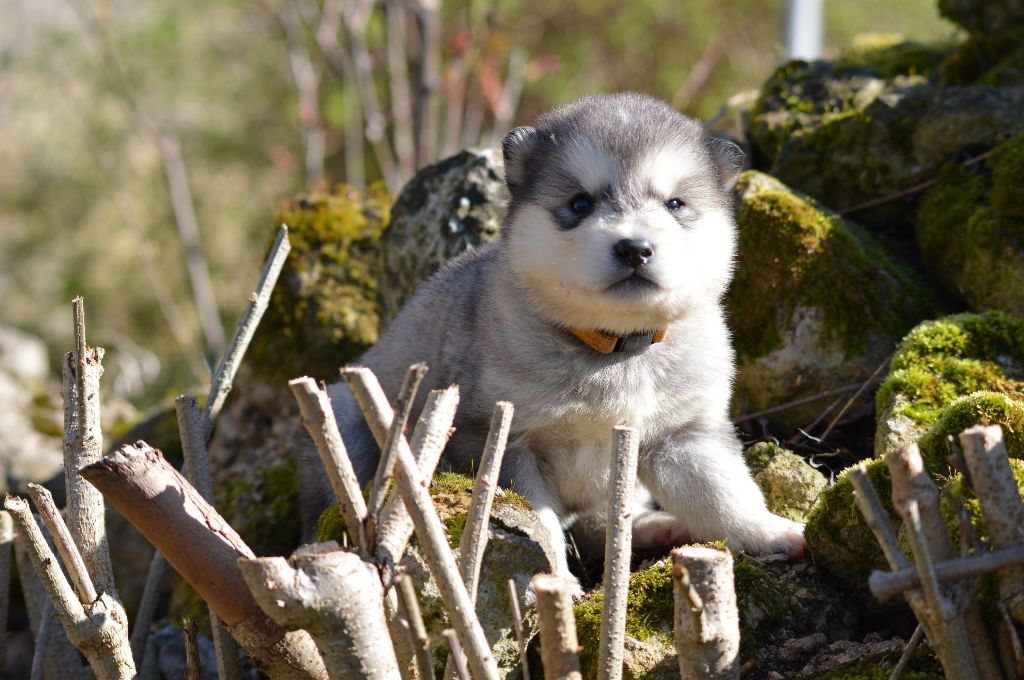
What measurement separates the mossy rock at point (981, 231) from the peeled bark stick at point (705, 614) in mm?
2748

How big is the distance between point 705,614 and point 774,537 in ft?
4.45

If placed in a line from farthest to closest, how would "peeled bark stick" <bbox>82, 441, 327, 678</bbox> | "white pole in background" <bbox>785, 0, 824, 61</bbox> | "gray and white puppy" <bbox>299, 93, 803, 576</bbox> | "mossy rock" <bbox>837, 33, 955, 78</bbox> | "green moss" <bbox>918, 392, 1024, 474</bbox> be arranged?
"white pole in background" <bbox>785, 0, 824, 61</bbox> → "mossy rock" <bbox>837, 33, 955, 78</bbox> → "gray and white puppy" <bbox>299, 93, 803, 576</bbox> → "green moss" <bbox>918, 392, 1024, 474</bbox> → "peeled bark stick" <bbox>82, 441, 327, 678</bbox>

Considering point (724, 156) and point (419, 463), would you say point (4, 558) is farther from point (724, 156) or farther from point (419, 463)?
point (724, 156)

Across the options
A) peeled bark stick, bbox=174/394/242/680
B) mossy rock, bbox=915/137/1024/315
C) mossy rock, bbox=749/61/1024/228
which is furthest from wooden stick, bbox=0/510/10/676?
mossy rock, bbox=915/137/1024/315

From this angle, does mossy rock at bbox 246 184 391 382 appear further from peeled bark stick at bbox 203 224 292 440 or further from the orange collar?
the orange collar

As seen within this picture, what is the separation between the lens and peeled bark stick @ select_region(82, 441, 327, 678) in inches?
116

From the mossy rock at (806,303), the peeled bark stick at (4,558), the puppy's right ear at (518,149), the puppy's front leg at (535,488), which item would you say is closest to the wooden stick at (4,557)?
the peeled bark stick at (4,558)

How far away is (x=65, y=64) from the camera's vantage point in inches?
600

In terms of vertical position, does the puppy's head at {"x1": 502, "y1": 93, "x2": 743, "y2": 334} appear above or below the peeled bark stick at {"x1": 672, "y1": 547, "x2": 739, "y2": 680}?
above

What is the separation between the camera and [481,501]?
2.81 m

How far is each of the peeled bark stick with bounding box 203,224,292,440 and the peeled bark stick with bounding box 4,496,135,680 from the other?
74 centimetres

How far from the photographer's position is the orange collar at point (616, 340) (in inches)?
157

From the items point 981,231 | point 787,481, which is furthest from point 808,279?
point 787,481

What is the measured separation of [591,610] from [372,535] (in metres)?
1.06
